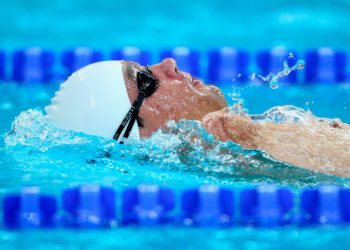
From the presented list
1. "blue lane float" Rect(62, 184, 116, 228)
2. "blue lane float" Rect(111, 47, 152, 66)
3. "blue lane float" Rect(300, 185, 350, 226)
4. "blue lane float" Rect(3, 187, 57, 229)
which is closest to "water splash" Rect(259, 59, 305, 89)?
"blue lane float" Rect(111, 47, 152, 66)

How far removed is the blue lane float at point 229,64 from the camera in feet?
12.9

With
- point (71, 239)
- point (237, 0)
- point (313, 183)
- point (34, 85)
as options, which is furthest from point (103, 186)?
point (237, 0)

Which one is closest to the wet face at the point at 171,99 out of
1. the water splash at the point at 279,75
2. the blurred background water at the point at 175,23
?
the water splash at the point at 279,75

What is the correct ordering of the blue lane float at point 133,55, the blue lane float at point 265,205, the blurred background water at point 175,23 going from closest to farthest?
the blue lane float at point 265,205 < the blue lane float at point 133,55 < the blurred background water at point 175,23

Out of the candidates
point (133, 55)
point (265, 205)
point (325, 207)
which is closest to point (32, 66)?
point (133, 55)

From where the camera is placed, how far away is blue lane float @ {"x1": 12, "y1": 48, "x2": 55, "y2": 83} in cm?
395

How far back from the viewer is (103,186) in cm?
243

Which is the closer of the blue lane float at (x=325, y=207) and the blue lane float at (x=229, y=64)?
the blue lane float at (x=325, y=207)

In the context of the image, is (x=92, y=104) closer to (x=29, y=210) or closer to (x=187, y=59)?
(x=29, y=210)

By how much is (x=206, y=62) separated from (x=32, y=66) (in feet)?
2.93

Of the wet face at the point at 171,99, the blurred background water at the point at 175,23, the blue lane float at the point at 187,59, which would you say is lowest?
the wet face at the point at 171,99

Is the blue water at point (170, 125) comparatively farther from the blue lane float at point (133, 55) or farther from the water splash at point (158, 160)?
the blue lane float at point (133, 55)

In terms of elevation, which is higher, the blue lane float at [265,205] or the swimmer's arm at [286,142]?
the swimmer's arm at [286,142]

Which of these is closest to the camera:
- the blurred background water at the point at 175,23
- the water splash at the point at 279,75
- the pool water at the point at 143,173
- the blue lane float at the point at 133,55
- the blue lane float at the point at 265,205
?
the pool water at the point at 143,173
